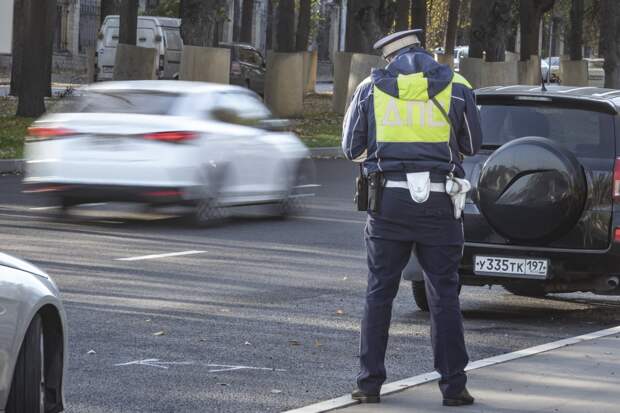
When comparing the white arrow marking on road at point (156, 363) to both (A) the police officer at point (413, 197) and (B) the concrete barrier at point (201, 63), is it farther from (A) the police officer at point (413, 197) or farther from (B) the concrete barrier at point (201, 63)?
(B) the concrete barrier at point (201, 63)

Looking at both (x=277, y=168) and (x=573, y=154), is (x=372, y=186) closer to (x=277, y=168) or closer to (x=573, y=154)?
(x=573, y=154)

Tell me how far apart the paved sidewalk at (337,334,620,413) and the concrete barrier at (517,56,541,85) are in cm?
3615

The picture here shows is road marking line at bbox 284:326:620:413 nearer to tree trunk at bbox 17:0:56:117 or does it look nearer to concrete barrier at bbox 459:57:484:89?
tree trunk at bbox 17:0:56:117

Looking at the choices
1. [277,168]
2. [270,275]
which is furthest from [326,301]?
[277,168]

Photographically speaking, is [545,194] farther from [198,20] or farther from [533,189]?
[198,20]

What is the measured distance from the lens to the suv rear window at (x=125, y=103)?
1630 centimetres

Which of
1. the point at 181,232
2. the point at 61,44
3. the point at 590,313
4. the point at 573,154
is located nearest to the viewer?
the point at 573,154

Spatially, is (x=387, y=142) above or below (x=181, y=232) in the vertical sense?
above

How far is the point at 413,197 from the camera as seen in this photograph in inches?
295

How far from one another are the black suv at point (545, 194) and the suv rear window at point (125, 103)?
594 cm

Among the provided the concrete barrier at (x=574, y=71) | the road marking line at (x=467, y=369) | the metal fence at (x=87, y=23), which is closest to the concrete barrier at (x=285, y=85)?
the concrete barrier at (x=574, y=71)

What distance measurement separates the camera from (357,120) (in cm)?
763

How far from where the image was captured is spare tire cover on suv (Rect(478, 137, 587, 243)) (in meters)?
9.97

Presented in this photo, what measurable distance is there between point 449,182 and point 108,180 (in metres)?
9.07
